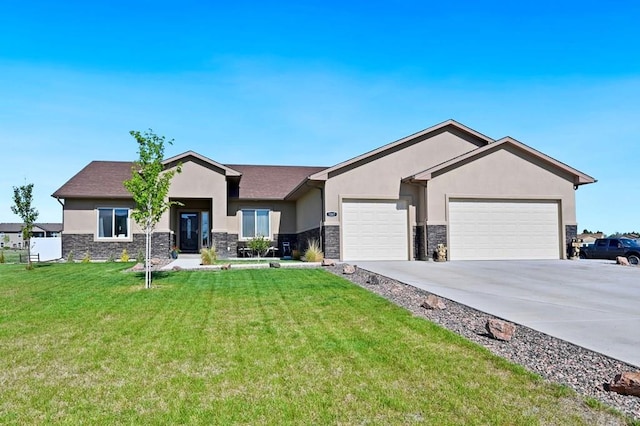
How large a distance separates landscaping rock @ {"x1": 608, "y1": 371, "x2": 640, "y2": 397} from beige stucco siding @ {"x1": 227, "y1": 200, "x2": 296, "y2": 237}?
21.0 meters

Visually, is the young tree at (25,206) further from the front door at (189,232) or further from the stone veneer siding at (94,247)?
the front door at (189,232)

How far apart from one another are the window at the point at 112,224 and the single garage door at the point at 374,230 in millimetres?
11843

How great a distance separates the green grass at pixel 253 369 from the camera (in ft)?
12.9

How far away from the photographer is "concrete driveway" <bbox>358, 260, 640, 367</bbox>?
6.33 meters

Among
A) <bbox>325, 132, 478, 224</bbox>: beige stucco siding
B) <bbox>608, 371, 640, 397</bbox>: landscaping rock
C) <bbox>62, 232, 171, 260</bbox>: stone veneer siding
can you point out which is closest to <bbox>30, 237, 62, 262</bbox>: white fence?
<bbox>62, 232, 171, 260</bbox>: stone veneer siding

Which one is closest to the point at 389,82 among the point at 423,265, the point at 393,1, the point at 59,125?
the point at 393,1

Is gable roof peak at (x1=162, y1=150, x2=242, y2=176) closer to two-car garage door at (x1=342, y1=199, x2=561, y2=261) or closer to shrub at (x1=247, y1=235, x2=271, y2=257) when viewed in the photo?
shrub at (x1=247, y1=235, x2=271, y2=257)

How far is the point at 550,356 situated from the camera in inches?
215

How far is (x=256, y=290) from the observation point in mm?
10773

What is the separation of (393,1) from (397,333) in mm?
10506

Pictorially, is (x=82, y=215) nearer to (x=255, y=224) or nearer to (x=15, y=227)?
(x=255, y=224)

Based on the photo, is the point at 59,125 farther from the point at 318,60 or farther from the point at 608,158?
the point at 608,158

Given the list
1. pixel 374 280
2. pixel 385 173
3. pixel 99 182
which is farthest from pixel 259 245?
pixel 374 280

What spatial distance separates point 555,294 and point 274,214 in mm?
16966
